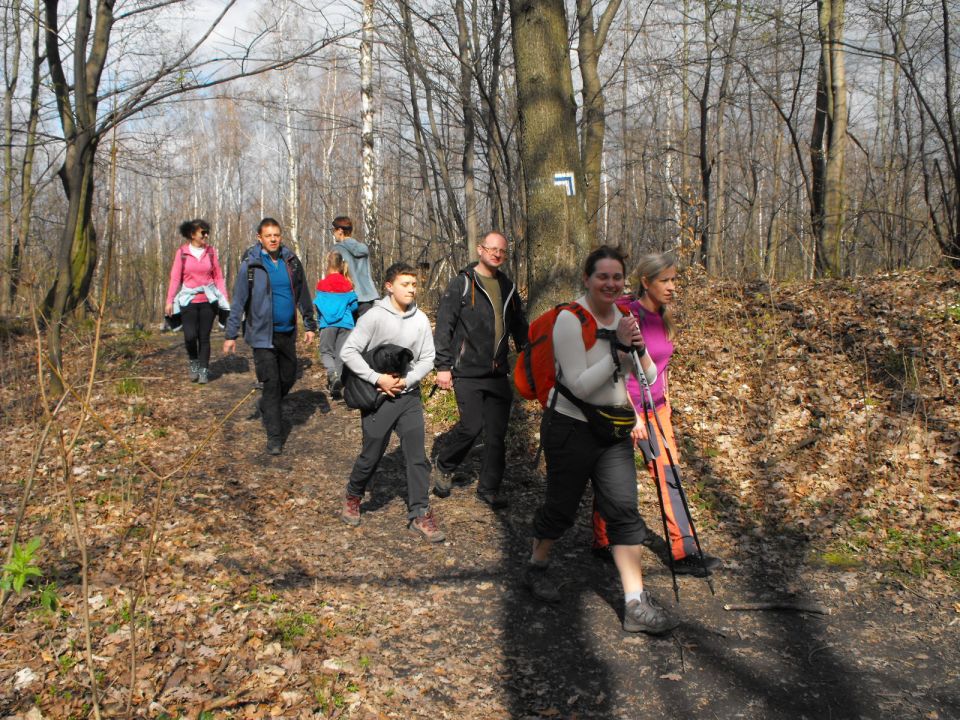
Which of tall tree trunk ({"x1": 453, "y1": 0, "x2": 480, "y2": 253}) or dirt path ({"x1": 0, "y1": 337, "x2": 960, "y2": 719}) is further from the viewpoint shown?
tall tree trunk ({"x1": 453, "y1": 0, "x2": 480, "y2": 253})

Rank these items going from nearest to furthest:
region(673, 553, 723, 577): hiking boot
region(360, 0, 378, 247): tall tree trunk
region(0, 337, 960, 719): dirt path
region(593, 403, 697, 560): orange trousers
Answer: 1. region(0, 337, 960, 719): dirt path
2. region(593, 403, 697, 560): orange trousers
3. region(673, 553, 723, 577): hiking boot
4. region(360, 0, 378, 247): tall tree trunk

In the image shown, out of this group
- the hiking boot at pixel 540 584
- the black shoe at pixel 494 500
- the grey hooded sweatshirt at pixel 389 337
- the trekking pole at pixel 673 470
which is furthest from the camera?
the black shoe at pixel 494 500

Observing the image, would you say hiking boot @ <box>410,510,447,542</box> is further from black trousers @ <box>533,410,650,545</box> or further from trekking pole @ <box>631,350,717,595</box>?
trekking pole @ <box>631,350,717,595</box>

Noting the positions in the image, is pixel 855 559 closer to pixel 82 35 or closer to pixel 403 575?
pixel 403 575

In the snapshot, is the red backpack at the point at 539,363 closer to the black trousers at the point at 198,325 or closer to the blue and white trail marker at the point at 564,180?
the blue and white trail marker at the point at 564,180

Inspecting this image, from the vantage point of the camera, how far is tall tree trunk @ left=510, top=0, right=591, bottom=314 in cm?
661

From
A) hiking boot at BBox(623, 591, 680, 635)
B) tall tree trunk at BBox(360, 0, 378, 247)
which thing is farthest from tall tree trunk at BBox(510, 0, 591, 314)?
tall tree trunk at BBox(360, 0, 378, 247)

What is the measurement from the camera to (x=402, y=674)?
349 cm

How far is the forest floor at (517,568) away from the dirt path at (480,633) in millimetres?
16

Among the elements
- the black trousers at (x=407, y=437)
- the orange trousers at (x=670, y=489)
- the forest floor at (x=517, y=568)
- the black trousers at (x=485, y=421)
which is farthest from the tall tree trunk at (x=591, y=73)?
the orange trousers at (x=670, y=489)

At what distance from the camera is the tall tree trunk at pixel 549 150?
661 cm

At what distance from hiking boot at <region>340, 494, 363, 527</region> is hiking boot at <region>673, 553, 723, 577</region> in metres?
2.40

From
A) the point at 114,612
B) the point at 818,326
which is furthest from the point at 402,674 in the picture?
the point at 818,326

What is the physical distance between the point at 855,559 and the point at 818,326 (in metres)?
4.18
